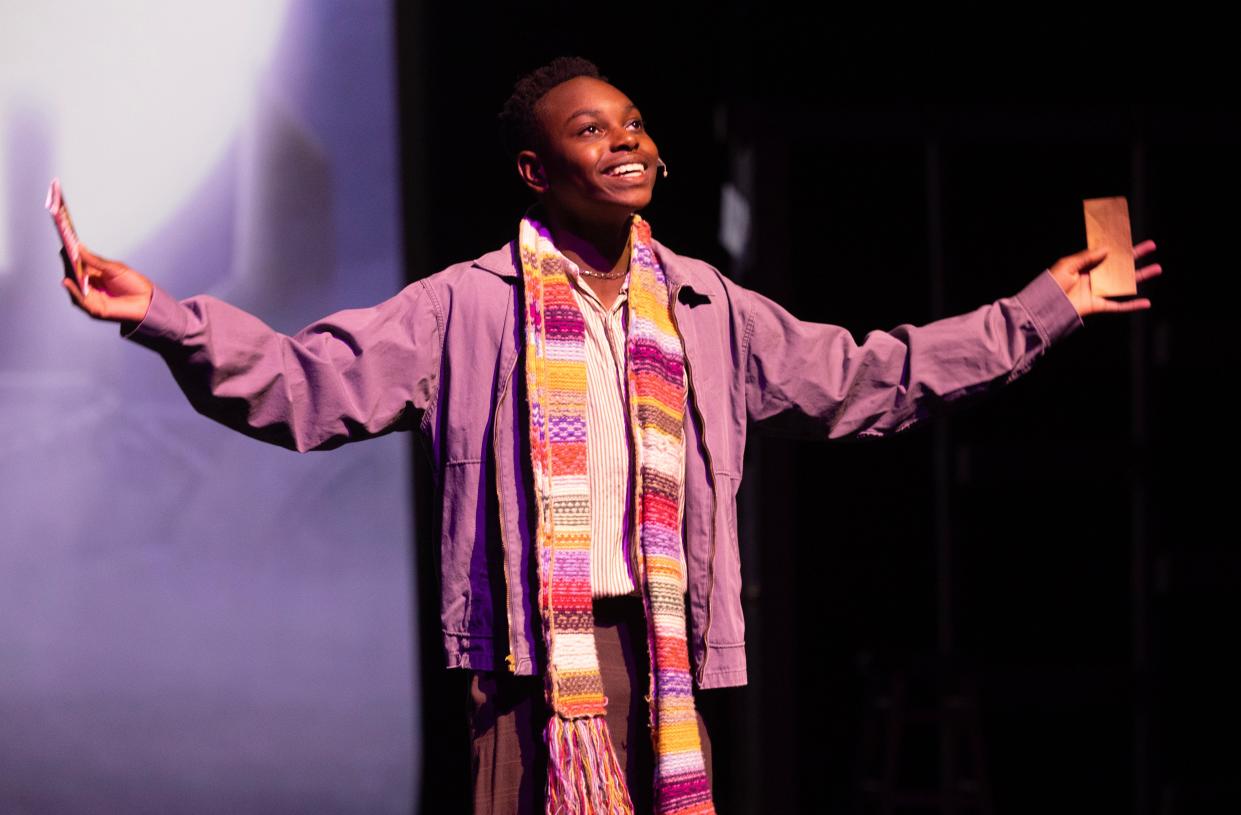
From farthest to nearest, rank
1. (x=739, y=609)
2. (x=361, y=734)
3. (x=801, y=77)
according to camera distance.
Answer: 1. (x=801, y=77)
2. (x=361, y=734)
3. (x=739, y=609)

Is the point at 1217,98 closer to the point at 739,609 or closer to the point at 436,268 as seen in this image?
the point at 436,268

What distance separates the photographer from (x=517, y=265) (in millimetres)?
1987

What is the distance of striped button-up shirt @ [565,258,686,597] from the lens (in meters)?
1.86

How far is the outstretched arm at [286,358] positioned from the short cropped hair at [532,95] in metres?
0.31

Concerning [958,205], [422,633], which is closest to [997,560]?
[958,205]

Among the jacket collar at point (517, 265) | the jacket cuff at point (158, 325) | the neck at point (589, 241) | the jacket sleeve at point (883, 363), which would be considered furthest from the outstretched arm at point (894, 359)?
the jacket cuff at point (158, 325)

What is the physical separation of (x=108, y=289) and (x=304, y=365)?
0.85 ft

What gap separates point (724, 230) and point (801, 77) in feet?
1.71

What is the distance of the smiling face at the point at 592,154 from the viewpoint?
1.99 m

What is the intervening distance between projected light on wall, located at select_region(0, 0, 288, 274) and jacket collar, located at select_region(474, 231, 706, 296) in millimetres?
1615

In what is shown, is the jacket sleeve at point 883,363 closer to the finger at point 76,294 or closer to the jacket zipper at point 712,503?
the jacket zipper at point 712,503

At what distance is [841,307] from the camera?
13.9 ft

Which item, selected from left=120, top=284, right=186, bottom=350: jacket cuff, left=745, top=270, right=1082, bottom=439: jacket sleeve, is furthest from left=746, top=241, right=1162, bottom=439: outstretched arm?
left=120, top=284, right=186, bottom=350: jacket cuff

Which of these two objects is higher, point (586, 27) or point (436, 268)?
point (586, 27)
